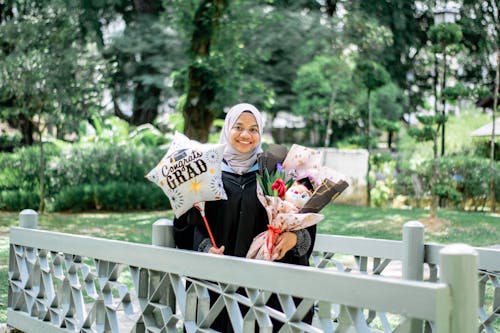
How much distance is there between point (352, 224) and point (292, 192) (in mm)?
10396

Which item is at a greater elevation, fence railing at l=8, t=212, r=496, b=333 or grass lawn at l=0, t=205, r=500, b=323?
fence railing at l=8, t=212, r=496, b=333

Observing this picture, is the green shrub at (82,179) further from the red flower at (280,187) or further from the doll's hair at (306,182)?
the red flower at (280,187)

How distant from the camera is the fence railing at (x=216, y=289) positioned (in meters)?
2.55

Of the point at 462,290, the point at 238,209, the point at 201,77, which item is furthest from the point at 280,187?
the point at 201,77

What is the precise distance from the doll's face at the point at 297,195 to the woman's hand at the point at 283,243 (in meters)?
0.16

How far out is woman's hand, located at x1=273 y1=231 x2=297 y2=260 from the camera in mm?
3654

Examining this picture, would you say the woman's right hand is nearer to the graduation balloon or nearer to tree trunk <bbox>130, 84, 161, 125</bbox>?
the graduation balloon

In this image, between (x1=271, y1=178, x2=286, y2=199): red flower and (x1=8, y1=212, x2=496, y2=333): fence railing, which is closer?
(x1=8, y1=212, x2=496, y2=333): fence railing

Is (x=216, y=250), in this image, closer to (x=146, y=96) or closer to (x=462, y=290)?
(x=462, y=290)

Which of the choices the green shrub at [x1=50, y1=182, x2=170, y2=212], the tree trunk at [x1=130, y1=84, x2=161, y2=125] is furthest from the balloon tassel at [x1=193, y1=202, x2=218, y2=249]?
the tree trunk at [x1=130, y1=84, x2=161, y2=125]

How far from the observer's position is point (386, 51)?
27578 millimetres

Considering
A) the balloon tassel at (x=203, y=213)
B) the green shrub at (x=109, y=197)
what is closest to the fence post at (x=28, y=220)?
the balloon tassel at (x=203, y=213)

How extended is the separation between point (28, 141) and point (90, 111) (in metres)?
4.57

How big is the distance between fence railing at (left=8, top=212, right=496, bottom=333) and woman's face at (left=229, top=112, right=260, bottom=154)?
22.8 inches
